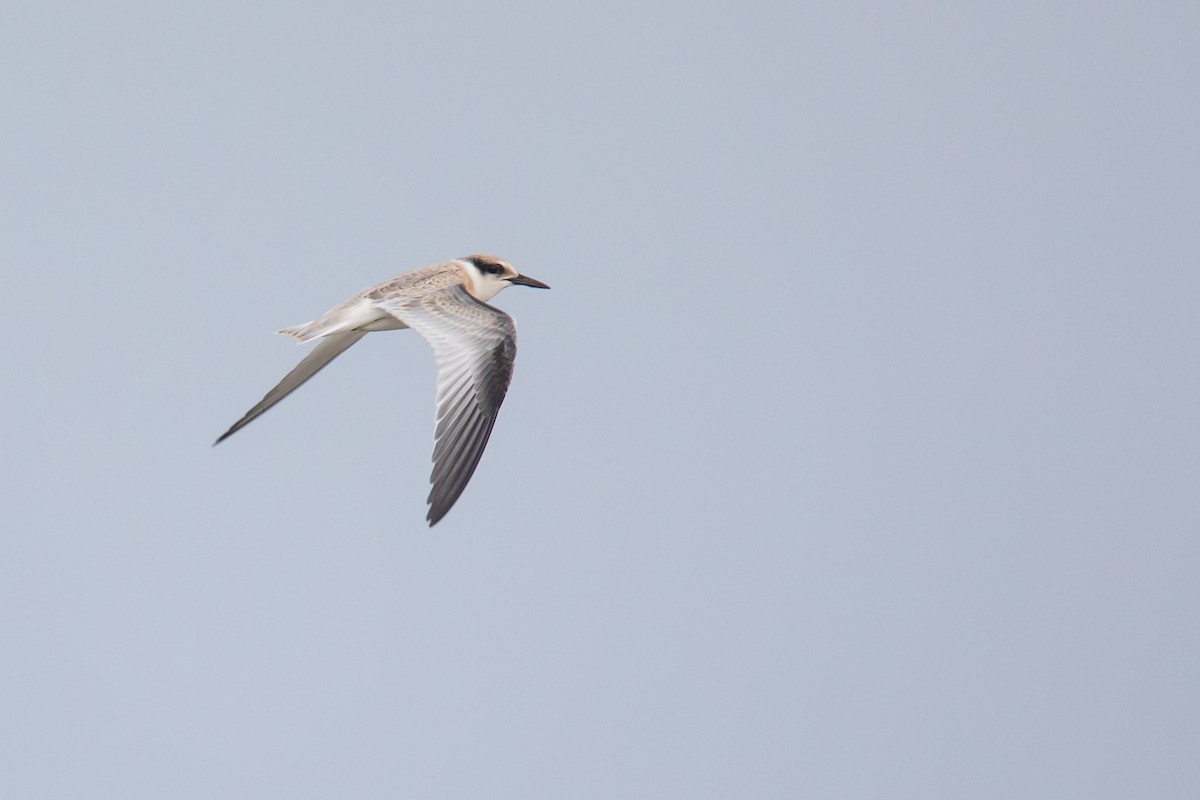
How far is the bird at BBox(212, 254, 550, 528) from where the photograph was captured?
1287 cm

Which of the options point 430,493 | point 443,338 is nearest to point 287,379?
point 443,338

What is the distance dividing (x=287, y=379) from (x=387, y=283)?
3.82ft

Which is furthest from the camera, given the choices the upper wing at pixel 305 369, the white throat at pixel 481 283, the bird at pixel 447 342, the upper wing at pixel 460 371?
the white throat at pixel 481 283

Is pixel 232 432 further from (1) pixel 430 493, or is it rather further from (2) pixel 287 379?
(1) pixel 430 493

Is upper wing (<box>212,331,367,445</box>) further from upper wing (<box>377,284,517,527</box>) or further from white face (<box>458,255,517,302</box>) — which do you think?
white face (<box>458,255,517,302</box>)

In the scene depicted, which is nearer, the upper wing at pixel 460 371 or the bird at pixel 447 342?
the upper wing at pixel 460 371

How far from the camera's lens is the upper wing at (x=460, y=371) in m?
12.8

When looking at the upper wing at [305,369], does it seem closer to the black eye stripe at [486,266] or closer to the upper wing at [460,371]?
the upper wing at [460,371]

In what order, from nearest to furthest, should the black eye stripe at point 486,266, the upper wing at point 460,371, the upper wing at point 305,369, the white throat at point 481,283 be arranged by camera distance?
the upper wing at point 460,371 < the upper wing at point 305,369 < the white throat at point 481,283 < the black eye stripe at point 486,266

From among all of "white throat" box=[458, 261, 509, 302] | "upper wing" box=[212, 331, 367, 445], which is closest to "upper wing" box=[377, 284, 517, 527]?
"upper wing" box=[212, 331, 367, 445]

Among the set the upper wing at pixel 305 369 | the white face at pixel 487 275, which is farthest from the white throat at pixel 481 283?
the upper wing at pixel 305 369

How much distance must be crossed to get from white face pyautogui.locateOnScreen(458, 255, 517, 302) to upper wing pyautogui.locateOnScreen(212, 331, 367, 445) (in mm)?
1268

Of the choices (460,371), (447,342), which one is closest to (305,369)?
(447,342)

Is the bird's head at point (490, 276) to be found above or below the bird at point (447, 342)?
above
